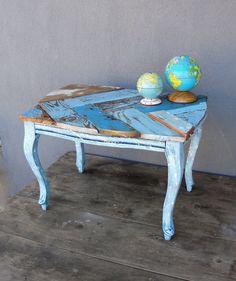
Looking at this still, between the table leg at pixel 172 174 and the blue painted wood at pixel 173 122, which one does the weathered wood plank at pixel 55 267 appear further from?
the blue painted wood at pixel 173 122

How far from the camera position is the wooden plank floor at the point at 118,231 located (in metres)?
1.04

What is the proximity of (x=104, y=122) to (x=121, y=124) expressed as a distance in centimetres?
6

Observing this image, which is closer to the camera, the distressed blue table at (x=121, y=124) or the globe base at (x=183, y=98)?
the distressed blue table at (x=121, y=124)

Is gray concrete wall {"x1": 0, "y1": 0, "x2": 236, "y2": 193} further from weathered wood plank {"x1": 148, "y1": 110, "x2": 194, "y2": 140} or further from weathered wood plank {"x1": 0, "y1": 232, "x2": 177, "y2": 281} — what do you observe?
weathered wood plank {"x1": 0, "y1": 232, "x2": 177, "y2": 281}

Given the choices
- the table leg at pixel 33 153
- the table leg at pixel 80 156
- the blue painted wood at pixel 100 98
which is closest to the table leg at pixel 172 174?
the blue painted wood at pixel 100 98

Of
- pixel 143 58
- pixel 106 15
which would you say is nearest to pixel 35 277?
pixel 143 58

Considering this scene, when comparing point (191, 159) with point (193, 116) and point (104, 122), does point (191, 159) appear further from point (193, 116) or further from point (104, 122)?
point (104, 122)

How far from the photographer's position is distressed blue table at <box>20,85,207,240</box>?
1015mm

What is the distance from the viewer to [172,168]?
40.9 inches

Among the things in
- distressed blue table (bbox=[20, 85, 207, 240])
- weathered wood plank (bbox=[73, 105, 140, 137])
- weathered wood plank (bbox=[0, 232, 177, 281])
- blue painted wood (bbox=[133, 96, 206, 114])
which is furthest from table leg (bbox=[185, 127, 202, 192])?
weathered wood plank (bbox=[0, 232, 177, 281])

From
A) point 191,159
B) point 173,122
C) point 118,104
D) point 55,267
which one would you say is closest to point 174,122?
point 173,122

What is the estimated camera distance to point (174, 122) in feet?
3.45

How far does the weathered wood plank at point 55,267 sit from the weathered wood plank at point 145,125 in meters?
0.44

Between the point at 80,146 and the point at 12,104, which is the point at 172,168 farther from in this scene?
the point at 12,104
